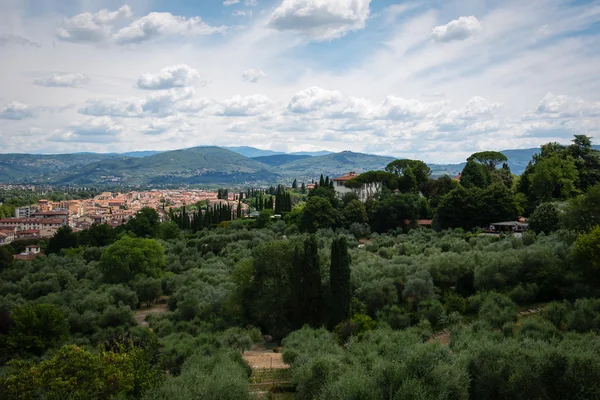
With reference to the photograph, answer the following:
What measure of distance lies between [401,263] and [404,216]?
19516mm

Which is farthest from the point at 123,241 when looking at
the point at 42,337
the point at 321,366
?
the point at 321,366

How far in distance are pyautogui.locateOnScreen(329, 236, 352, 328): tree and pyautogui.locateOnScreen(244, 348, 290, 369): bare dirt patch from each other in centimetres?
330

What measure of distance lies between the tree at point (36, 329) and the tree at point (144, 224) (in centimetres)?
3567

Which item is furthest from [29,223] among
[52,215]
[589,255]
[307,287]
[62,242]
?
[589,255]

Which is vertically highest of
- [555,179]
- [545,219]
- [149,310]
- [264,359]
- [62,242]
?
[555,179]

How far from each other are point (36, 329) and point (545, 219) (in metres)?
31.4

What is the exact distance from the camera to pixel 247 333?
2080cm

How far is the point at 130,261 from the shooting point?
116 ft

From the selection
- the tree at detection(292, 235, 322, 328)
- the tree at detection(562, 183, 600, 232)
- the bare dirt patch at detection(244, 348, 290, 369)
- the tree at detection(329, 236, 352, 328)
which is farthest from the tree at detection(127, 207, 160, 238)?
the tree at detection(562, 183, 600, 232)

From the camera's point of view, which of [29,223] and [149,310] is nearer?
[149,310]

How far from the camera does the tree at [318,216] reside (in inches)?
1785

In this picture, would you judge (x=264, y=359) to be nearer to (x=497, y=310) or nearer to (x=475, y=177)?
(x=497, y=310)

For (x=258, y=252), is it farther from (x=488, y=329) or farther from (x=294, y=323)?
(x=488, y=329)

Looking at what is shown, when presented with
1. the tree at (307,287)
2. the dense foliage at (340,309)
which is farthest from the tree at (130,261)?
the tree at (307,287)
